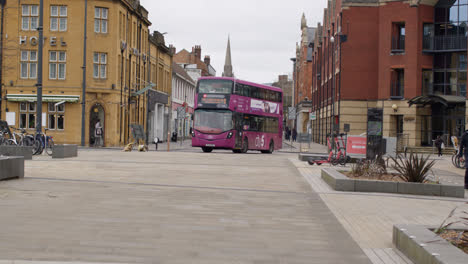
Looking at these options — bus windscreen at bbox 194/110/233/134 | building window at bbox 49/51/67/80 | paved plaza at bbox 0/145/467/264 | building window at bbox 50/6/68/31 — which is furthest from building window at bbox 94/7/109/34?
paved plaza at bbox 0/145/467/264

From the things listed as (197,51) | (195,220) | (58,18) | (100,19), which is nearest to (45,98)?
(58,18)

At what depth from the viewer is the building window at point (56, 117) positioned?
42.8 metres

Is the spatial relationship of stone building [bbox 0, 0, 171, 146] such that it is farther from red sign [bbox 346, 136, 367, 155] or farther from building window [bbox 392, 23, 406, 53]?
red sign [bbox 346, 136, 367, 155]

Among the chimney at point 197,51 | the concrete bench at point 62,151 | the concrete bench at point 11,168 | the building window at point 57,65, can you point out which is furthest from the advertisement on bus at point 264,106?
the chimney at point 197,51

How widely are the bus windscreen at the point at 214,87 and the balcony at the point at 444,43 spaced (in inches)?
823

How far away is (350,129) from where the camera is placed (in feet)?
166

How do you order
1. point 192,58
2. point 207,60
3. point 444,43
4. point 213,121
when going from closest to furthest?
point 213,121, point 444,43, point 192,58, point 207,60

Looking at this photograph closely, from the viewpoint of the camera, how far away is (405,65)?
47156 mm

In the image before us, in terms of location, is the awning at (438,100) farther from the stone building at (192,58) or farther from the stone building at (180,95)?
the stone building at (192,58)

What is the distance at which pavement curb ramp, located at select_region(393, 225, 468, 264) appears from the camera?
5.05 m

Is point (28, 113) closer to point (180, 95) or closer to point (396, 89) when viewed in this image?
point (396, 89)

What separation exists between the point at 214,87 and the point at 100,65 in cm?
1335

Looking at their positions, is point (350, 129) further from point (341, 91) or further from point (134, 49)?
point (134, 49)

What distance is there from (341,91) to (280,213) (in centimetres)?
4334
